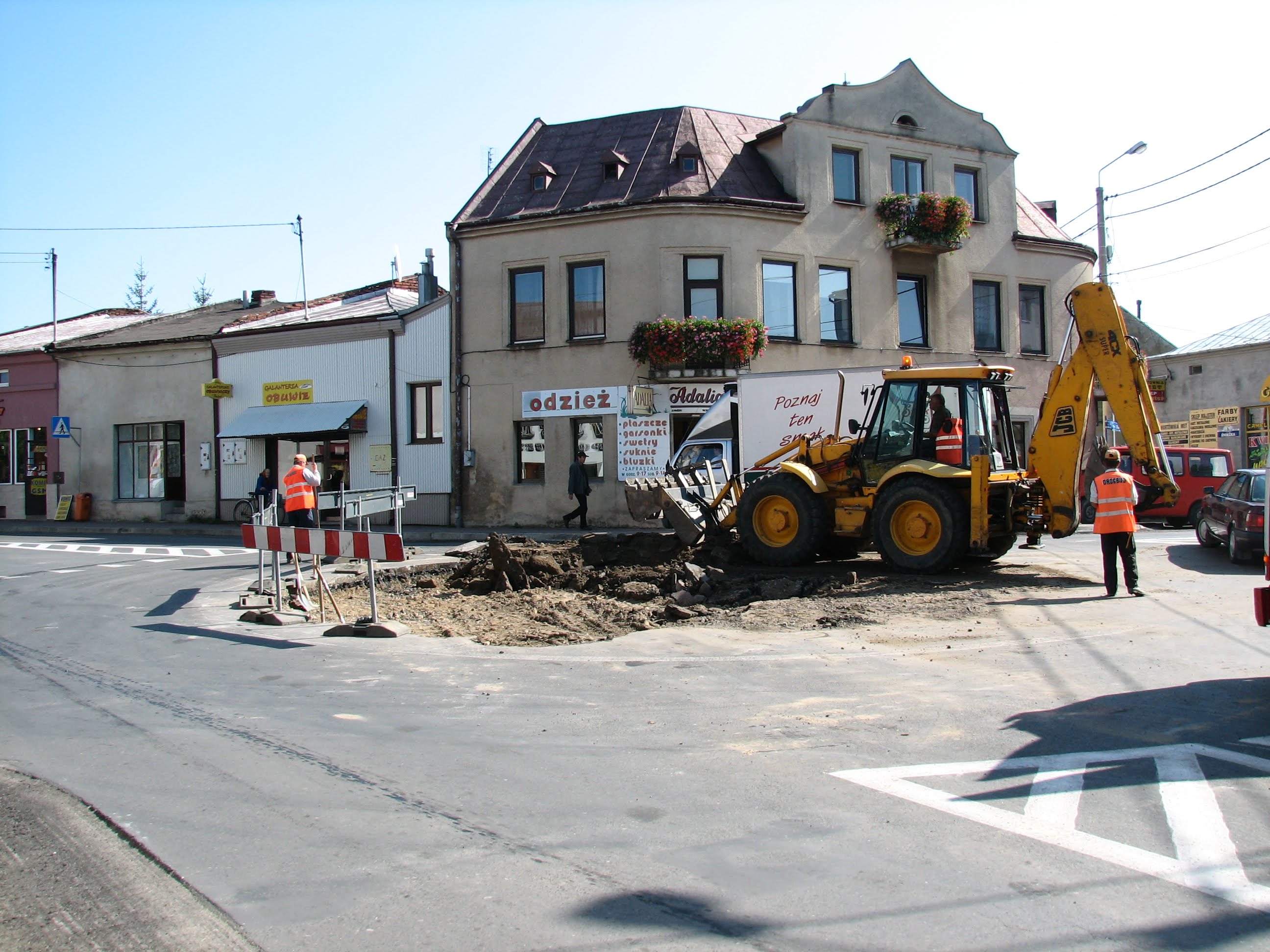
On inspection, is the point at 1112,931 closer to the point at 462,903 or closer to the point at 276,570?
the point at 462,903

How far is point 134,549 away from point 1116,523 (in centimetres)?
1931

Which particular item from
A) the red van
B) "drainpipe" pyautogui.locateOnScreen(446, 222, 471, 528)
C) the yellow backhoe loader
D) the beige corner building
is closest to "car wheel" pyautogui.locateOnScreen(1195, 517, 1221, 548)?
the yellow backhoe loader

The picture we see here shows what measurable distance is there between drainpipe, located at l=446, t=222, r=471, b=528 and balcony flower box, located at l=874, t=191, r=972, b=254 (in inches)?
442

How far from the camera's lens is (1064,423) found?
12.0 m

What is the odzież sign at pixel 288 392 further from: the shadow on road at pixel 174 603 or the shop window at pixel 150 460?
the shadow on road at pixel 174 603

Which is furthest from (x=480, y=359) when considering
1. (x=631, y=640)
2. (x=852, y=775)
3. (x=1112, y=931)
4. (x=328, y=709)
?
(x=1112, y=931)

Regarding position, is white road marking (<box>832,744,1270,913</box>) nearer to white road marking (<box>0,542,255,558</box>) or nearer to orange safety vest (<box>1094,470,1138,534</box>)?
orange safety vest (<box>1094,470,1138,534</box>)

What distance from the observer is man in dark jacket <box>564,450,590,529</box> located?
76.0ft

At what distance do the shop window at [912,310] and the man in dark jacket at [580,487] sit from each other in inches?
378

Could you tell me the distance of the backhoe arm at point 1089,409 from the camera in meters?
11.7

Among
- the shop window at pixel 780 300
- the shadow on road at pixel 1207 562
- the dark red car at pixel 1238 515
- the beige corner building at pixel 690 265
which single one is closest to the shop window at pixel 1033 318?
the beige corner building at pixel 690 265

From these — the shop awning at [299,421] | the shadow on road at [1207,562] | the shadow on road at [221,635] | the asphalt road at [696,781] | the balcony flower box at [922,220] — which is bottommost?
the asphalt road at [696,781]

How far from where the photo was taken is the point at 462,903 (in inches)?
144

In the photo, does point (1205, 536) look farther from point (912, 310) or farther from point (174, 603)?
point (174, 603)
